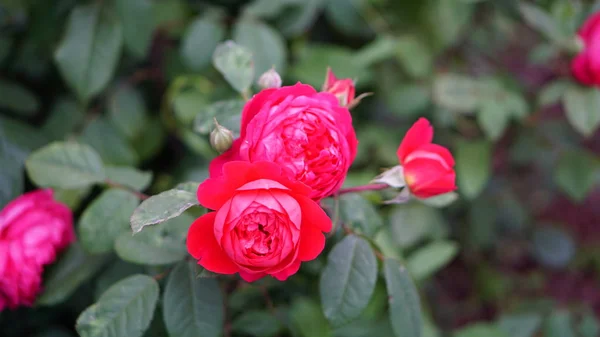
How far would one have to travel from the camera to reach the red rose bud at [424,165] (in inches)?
30.2

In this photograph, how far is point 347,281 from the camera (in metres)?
0.84

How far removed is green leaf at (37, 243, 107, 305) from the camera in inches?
38.4

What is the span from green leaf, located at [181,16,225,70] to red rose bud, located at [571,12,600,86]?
2.94 feet

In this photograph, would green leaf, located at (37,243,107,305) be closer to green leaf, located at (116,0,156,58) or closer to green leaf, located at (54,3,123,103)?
green leaf, located at (54,3,123,103)

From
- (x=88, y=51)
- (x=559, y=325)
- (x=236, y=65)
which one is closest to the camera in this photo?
(x=236, y=65)

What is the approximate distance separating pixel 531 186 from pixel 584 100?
90 cm

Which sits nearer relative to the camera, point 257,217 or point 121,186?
point 257,217

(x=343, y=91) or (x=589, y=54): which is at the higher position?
(x=343, y=91)

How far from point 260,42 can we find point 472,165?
0.74m

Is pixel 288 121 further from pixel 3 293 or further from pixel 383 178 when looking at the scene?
pixel 3 293

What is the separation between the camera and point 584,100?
1339mm

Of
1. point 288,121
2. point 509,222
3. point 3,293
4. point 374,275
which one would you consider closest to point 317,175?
point 288,121

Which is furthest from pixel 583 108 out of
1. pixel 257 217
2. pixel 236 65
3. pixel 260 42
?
pixel 257 217

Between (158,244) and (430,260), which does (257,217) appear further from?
(430,260)
